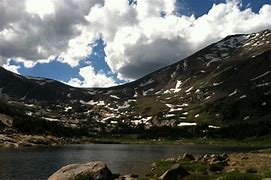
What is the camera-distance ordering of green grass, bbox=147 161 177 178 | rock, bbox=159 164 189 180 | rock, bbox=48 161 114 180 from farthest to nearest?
green grass, bbox=147 161 177 178 < rock, bbox=159 164 189 180 < rock, bbox=48 161 114 180

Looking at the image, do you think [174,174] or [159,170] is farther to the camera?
[159,170]

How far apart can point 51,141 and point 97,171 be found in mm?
154587

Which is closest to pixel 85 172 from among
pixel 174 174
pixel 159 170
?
pixel 174 174

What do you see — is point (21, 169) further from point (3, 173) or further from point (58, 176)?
point (58, 176)

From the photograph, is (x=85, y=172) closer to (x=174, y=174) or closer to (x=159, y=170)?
(x=174, y=174)

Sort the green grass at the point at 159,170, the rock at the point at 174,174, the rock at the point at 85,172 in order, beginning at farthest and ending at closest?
the green grass at the point at 159,170 < the rock at the point at 174,174 < the rock at the point at 85,172

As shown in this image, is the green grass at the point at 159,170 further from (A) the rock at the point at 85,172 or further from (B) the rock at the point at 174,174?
(A) the rock at the point at 85,172

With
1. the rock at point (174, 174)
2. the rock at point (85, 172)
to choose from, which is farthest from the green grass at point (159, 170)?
the rock at point (85, 172)

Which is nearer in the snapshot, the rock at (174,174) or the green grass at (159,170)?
the rock at (174,174)

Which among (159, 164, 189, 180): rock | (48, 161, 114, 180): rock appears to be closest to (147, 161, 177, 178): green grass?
(159, 164, 189, 180): rock

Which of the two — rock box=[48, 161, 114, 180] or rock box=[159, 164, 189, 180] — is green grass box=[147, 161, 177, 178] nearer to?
rock box=[159, 164, 189, 180]

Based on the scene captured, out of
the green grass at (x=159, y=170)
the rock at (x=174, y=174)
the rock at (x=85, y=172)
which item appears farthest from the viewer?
the green grass at (x=159, y=170)

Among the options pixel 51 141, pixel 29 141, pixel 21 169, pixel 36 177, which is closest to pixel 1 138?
pixel 29 141

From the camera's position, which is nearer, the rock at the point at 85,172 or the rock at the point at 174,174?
the rock at the point at 85,172
